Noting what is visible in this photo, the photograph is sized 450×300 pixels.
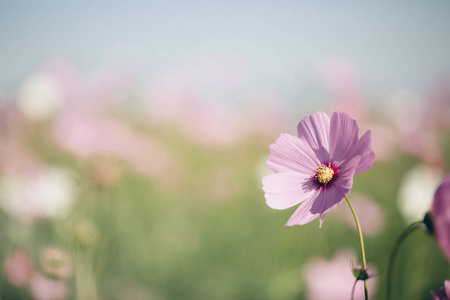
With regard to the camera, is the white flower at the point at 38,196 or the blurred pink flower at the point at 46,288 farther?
the white flower at the point at 38,196

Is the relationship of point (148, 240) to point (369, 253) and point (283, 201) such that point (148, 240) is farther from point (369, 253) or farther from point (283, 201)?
point (283, 201)

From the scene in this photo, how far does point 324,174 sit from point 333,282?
612mm

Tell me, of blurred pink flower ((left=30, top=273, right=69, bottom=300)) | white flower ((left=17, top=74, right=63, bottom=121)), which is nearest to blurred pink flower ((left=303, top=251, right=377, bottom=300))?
blurred pink flower ((left=30, top=273, right=69, bottom=300))

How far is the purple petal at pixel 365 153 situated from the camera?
23 centimetres

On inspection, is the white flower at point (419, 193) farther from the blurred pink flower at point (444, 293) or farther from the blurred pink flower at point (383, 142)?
the blurred pink flower at point (444, 293)

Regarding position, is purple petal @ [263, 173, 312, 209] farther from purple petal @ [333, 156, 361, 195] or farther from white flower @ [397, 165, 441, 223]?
white flower @ [397, 165, 441, 223]

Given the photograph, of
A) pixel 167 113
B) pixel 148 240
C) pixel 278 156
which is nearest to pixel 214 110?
pixel 167 113

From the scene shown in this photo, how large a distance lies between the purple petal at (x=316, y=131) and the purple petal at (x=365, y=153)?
38 millimetres

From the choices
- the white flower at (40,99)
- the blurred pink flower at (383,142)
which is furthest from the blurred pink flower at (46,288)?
the blurred pink flower at (383,142)

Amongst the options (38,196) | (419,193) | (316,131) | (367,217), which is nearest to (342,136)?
(316,131)

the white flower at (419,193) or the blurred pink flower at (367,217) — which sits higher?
the white flower at (419,193)

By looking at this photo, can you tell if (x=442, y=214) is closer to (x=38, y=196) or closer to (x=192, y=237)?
(x=38, y=196)

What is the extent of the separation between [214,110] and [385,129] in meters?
0.85

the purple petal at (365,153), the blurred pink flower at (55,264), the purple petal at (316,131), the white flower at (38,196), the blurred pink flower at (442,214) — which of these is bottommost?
the blurred pink flower at (55,264)
